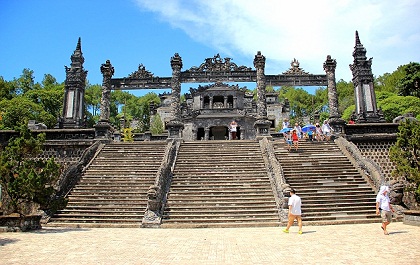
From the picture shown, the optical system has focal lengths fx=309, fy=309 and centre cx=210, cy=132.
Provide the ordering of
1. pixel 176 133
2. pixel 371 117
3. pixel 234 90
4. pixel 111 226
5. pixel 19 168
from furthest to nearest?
pixel 234 90 → pixel 371 117 → pixel 176 133 → pixel 111 226 → pixel 19 168

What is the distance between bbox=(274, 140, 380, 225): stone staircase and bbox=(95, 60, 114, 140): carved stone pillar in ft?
33.0

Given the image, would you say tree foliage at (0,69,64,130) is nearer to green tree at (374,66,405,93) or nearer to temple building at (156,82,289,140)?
temple building at (156,82,289,140)

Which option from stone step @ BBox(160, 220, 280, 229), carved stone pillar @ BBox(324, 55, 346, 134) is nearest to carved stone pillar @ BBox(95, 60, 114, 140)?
stone step @ BBox(160, 220, 280, 229)

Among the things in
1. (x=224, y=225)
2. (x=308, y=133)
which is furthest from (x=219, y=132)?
(x=224, y=225)

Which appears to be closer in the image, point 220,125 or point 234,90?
point 220,125

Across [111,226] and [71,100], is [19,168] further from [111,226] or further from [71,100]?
[71,100]

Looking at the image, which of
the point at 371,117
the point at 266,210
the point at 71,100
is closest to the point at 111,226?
the point at 266,210

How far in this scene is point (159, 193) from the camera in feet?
38.9

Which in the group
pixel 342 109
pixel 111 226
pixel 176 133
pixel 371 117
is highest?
pixel 342 109

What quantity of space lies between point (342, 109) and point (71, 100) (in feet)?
134

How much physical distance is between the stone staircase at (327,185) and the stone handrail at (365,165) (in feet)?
0.70

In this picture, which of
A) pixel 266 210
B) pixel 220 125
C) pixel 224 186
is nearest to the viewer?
pixel 266 210

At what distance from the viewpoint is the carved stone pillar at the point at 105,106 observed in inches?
722

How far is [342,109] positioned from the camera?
48.9 m
